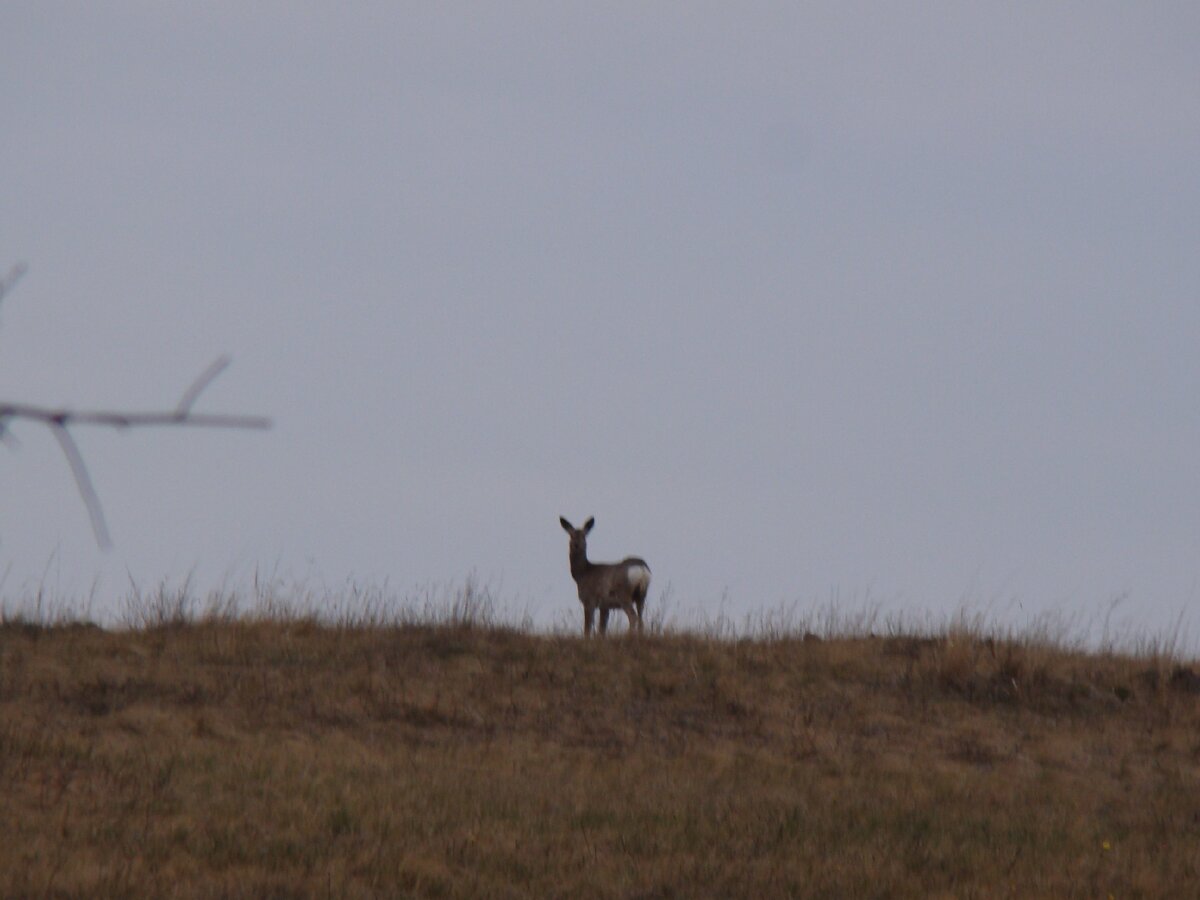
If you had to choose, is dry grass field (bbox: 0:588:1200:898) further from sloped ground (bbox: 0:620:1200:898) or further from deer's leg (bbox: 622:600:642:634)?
deer's leg (bbox: 622:600:642:634)

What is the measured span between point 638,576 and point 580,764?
7275 millimetres

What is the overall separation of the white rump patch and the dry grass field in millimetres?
3075

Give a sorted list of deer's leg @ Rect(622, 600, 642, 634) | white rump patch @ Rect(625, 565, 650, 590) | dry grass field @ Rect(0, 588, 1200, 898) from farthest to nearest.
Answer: white rump patch @ Rect(625, 565, 650, 590), deer's leg @ Rect(622, 600, 642, 634), dry grass field @ Rect(0, 588, 1200, 898)

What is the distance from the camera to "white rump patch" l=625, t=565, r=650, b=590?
1946cm

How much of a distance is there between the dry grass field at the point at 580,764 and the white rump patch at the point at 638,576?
307cm

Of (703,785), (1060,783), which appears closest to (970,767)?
(1060,783)

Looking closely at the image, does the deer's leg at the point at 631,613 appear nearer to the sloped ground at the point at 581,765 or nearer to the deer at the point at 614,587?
the deer at the point at 614,587

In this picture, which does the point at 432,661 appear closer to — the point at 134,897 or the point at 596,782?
the point at 596,782

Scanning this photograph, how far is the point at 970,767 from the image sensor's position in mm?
13047

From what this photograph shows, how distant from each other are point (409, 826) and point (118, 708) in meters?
4.18

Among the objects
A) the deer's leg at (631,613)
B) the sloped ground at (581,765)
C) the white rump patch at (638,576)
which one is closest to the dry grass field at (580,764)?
the sloped ground at (581,765)

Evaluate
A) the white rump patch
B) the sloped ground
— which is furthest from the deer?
the sloped ground

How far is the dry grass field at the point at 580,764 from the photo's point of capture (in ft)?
30.9

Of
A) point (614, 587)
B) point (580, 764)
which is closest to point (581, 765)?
point (580, 764)
